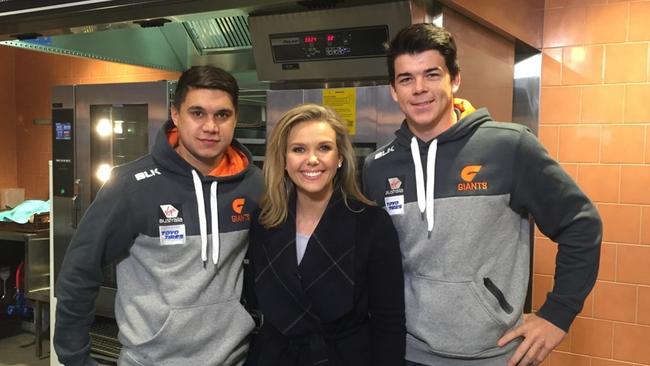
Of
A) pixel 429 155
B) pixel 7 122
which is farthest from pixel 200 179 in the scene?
pixel 7 122

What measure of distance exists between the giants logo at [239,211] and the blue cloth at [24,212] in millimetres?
3122

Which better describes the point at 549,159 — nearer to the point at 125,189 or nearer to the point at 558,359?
the point at 125,189

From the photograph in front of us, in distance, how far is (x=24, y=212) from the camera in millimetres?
4461

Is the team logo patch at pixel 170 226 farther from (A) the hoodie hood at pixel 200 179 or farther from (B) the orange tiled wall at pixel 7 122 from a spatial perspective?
(B) the orange tiled wall at pixel 7 122

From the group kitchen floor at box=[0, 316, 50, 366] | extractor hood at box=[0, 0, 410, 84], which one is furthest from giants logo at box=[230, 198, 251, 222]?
kitchen floor at box=[0, 316, 50, 366]

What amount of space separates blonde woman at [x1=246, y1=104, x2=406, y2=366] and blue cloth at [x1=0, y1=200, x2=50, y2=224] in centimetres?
329

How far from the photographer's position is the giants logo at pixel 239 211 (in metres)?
1.88

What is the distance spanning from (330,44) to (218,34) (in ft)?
4.69

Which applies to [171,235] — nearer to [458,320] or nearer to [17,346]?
[458,320]

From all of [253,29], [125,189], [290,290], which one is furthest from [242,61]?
[290,290]

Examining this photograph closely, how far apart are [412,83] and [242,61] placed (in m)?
1.97

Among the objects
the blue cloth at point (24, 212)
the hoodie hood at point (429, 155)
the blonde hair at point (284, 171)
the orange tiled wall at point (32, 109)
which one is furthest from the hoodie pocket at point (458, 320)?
the orange tiled wall at point (32, 109)

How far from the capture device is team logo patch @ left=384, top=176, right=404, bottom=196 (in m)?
1.74

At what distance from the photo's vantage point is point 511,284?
165 centimetres
